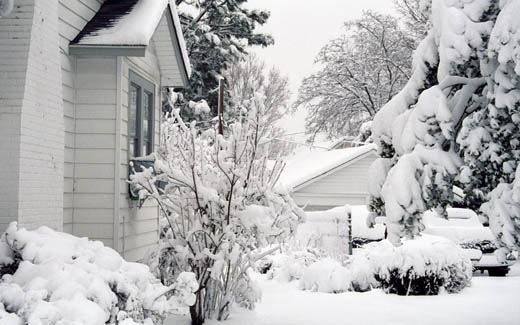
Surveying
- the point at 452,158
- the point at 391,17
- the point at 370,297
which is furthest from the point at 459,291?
the point at 391,17

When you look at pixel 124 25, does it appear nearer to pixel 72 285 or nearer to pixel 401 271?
pixel 72 285

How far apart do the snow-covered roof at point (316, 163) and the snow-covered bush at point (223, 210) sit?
38.1ft

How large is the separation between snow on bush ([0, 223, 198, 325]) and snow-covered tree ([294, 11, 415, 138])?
1048 inches

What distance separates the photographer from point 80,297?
4195mm

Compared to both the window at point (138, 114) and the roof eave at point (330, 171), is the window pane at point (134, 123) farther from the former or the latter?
the roof eave at point (330, 171)

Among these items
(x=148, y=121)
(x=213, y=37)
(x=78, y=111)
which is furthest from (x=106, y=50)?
(x=213, y=37)

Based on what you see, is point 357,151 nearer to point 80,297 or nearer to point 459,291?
point 459,291

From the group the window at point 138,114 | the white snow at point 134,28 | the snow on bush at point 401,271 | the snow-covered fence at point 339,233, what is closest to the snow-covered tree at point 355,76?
the snow-covered fence at point 339,233

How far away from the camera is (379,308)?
9.33m

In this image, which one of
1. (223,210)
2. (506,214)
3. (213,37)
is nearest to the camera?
(506,214)

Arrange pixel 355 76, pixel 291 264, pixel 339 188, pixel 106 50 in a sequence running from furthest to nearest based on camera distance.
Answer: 1. pixel 355 76
2. pixel 339 188
3. pixel 291 264
4. pixel 106 50

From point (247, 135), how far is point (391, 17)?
1038 inches

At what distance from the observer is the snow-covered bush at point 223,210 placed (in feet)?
22.6

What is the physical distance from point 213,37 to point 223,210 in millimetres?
15165
